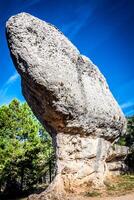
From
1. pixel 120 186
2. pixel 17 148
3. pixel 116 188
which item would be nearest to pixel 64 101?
pixel 116 188

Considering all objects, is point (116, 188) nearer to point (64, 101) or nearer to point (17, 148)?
point (64, 101)

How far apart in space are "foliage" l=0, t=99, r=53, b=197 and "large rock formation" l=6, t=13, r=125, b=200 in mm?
17893

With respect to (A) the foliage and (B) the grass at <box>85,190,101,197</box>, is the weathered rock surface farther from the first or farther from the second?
(A) the foliage

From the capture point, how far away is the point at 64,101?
51.2ft

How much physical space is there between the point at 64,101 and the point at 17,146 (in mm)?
20218

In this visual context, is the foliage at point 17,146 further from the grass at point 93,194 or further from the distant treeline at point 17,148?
the grass at point 93,194

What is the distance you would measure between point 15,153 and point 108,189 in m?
19.6

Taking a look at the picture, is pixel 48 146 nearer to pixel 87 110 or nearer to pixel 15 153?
pixel 15 153

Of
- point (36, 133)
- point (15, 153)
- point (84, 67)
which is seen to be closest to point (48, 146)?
point (36, 133)

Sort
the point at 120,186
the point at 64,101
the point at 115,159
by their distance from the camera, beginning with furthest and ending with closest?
the point at 115,159
the point at 120,186
the point at 64,101

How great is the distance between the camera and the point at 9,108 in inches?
1448

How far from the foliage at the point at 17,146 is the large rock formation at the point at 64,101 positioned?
58.7ft

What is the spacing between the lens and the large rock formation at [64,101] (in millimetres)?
A: 15406

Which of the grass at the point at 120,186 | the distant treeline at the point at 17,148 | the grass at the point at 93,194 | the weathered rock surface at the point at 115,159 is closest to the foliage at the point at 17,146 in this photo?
the distant treeline at the point at 17,148
